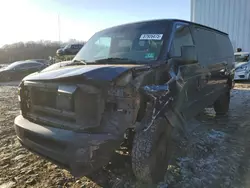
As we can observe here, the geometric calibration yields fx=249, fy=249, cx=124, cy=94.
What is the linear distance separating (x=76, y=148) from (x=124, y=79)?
816 millimetres

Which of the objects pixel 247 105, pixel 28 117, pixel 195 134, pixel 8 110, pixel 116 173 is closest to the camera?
pixel 28 117

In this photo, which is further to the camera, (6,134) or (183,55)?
(6,134)

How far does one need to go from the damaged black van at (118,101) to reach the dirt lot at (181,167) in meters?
0.40

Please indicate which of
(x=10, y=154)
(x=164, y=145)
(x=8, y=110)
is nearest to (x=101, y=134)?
(x=164, y=145)

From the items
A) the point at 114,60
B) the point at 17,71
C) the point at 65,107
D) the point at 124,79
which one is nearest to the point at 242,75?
the point at 114,60

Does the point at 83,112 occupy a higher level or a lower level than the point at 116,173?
higher

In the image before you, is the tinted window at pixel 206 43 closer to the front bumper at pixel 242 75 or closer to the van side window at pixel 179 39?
the van side window at pixel 179 39

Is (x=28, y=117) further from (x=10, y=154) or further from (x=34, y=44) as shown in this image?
(x=34, y=44)

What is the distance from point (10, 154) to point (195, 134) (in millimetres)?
3157

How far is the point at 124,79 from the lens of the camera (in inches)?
99.0

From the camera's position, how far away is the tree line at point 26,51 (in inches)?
1325

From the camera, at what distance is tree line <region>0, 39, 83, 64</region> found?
33.7m

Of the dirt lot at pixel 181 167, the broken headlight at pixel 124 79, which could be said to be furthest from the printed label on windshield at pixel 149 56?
the dirt lot at pixel 181 167

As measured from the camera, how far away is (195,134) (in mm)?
4629
